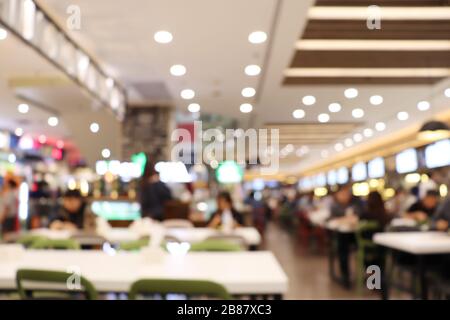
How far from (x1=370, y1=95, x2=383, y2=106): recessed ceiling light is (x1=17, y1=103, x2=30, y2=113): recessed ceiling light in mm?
5321

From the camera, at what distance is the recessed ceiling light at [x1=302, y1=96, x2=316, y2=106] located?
21.8ft

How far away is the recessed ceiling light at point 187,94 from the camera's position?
6.57m

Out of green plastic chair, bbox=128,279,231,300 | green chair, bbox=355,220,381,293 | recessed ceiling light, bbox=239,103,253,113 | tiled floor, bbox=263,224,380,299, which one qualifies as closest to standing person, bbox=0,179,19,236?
recessed ceiling light, bbox=239,103,253,113

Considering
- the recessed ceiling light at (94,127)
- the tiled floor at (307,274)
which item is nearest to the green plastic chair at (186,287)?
the tiled floor at (307,274)

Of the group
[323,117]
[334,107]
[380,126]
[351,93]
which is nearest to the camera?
[351,93]

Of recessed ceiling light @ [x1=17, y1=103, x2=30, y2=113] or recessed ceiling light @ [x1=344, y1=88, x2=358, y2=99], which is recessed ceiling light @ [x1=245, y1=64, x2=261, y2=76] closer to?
recessed ceiling light @ [x1=344, y1=88, x2=358, y2=99]

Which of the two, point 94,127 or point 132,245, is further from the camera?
point 94,127

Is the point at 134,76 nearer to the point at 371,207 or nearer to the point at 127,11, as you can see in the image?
the point at 127,11

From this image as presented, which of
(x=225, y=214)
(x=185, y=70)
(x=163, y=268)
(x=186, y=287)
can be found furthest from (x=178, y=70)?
(x=186, y=287)

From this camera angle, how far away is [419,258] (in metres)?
3.23

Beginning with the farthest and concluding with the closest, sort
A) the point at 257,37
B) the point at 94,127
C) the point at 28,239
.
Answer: the point at 94,127, the point at 257,37, the point at 28,239

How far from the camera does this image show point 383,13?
3.97 meters

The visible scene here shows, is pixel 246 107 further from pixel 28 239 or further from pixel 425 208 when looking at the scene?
pixel 28 239

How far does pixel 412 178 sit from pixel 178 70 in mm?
5238
